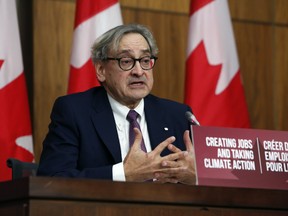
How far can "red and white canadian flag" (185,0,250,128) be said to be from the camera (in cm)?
491

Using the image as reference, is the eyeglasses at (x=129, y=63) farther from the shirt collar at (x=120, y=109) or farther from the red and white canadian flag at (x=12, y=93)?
the red and white canadian flag at (x=12, y=93)

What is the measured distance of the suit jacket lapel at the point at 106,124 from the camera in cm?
336

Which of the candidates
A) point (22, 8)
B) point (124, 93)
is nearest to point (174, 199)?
point (124, 93)

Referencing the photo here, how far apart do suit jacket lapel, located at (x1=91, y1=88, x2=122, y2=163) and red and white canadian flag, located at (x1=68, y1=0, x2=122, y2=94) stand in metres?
1.13

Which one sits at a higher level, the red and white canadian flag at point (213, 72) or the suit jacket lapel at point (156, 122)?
the red and white canadian flag at point (213, 72)

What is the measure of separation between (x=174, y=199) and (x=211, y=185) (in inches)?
6.5

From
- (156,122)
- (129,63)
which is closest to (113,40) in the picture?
(129,63)

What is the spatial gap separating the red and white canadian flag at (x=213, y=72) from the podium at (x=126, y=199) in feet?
7.38

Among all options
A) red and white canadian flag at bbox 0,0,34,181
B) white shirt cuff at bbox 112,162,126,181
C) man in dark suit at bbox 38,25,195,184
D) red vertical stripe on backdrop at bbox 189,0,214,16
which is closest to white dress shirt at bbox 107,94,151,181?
man in dark suit at bbox 38,25,195,184

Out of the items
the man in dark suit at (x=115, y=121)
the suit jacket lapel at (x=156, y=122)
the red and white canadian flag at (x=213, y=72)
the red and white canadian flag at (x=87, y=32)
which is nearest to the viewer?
the man in dark suit at (x=115, y=121)

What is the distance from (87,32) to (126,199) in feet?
7.89

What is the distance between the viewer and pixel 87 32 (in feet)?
15.6

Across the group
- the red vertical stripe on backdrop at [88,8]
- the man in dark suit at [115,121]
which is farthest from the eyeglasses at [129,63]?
the red vertical stripe on backdrop at [88,8]

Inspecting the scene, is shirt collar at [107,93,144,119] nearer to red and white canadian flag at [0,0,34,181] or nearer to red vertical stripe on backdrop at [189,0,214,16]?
red and white canadian flag at [0,0,34,181]
